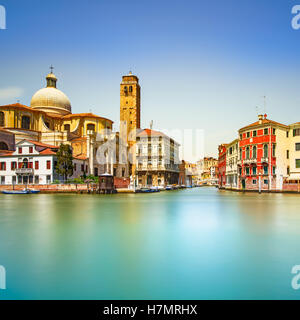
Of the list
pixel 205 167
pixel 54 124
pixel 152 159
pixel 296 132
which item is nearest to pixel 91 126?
pixel 54 124

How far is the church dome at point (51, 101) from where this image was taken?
2186 inches

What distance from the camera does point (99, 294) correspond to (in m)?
5.08

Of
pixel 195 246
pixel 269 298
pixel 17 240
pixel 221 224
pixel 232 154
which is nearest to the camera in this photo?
pixel 269 298

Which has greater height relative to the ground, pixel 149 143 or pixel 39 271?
pixel 149 143

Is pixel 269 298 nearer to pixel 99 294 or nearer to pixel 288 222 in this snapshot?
pixel 99 294

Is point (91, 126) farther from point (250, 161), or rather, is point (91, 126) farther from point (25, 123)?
point (250, 161)

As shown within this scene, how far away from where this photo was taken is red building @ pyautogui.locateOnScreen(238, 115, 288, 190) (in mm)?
36531

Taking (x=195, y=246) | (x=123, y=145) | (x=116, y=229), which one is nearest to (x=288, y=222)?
(x=195, y=246)

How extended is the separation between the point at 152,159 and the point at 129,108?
11232 millimetres

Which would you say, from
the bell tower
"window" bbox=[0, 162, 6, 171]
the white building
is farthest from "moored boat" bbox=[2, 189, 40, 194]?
the bell tower

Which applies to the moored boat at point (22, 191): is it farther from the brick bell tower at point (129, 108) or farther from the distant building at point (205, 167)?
the distant building at point (205, 167)

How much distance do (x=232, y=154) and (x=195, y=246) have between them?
40458mm

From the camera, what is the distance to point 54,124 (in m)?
54.3

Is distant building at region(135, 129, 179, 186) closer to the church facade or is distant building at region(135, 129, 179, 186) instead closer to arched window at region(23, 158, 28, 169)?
the church facade
